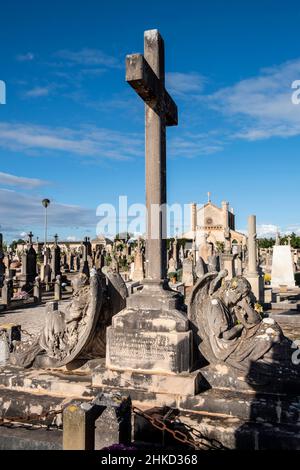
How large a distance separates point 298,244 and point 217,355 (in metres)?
63.7

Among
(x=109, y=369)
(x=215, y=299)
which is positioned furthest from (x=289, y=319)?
(x=109, y=369)

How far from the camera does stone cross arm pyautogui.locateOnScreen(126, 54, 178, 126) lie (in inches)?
169

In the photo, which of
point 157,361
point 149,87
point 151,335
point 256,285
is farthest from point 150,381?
point 256,285

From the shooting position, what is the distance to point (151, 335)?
446 centimetres

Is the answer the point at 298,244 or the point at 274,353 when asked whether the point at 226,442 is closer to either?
the point at 274,353

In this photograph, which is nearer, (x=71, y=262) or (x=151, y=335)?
(x=151, y=335)

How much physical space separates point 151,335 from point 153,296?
1.58ft

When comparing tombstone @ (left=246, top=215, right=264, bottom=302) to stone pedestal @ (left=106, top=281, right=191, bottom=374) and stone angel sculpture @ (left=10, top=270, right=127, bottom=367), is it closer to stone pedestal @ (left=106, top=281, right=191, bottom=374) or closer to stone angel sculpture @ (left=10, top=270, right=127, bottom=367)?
stone angel sculpture @ (left=10, top=270, right=127, bottom=367)

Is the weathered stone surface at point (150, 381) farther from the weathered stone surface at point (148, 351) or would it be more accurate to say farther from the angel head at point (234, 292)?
the angel head at point (234, 292)

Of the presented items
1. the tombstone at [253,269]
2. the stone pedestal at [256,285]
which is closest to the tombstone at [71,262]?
the tombstone at [253,269]

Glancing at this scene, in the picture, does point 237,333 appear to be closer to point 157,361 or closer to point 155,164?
point 157,361

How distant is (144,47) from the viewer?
513 cm

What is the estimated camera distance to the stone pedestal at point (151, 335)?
14.2 feet

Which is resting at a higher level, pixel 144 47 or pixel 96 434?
pixel 144 47
